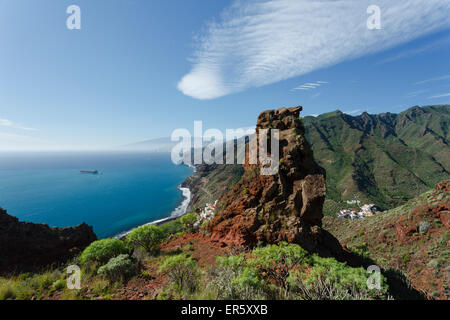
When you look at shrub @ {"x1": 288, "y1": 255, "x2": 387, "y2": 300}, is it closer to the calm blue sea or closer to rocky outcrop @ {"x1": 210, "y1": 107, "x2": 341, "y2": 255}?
rocky outcrop @ {"x1": 210, "y1": 107, "x2": 341, "y2": 255}

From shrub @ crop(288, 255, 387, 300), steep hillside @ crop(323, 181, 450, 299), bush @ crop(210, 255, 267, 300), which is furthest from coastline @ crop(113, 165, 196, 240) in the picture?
shrub @ crop(288, 255, 387, 300)

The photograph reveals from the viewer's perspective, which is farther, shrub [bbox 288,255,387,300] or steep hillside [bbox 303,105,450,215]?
steep hillside [bbox 303,105,450,215]

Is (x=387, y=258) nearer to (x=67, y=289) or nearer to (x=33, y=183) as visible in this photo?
(x=67, y=289)

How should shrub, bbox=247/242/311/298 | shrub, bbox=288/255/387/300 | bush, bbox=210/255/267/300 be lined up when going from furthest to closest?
shrub, bbox=247/242/311/298, shrub, bbox=288/255/387/300, bush, bbox=210/255/267/300

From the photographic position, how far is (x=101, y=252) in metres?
9.12

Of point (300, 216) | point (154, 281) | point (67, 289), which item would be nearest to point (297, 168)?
point (300, 216)

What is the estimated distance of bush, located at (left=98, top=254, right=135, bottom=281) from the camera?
7.32 metres

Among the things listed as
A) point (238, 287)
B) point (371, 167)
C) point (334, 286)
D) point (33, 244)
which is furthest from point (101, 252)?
point (371, 167)

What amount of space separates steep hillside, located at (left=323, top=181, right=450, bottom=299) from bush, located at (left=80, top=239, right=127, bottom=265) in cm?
2047

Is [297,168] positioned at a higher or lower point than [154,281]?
higher

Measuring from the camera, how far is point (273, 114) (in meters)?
12.9
